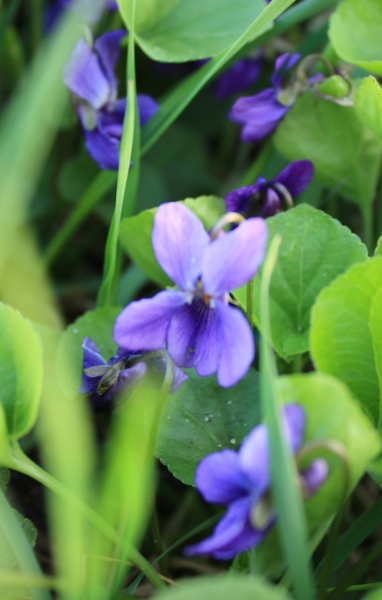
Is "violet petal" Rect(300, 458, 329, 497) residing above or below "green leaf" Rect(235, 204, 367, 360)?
above

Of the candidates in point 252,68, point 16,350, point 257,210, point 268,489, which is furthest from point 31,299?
point 268,489

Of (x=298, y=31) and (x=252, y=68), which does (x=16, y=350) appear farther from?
(x=298, y=31)

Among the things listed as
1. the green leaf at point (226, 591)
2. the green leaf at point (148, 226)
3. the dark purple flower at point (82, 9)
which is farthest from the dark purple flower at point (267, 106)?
the green leaf at point (226, 591)

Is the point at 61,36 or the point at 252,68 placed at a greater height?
the point at 61,36

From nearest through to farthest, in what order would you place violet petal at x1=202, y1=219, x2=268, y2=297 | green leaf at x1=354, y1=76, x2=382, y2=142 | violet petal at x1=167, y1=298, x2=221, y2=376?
violet petal at x1=202, y1=219, x2=268, y2=297
violet petal at x1=167, y1=298, x2=221, y2=376
green leaf at x1=354, y1=76, x2=382, y2=142

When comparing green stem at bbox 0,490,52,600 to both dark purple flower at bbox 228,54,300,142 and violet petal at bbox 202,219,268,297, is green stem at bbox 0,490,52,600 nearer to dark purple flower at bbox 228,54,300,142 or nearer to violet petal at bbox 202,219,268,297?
violet petal at bbox 202,219,268,297

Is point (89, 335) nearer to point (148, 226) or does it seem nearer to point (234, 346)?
point (148, 226)

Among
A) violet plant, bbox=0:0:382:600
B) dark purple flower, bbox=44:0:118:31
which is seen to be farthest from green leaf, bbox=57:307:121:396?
dark purple flower, bbox=44:0:118:31
